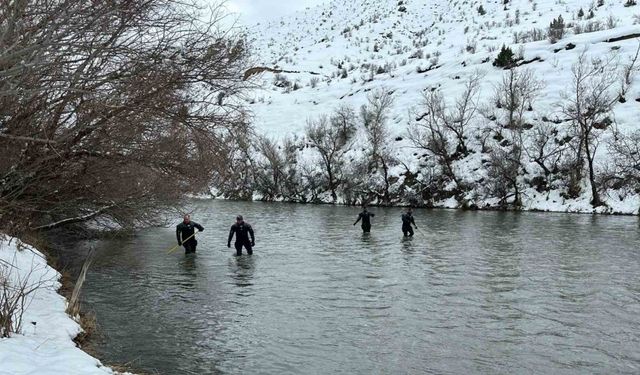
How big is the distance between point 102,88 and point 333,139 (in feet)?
169

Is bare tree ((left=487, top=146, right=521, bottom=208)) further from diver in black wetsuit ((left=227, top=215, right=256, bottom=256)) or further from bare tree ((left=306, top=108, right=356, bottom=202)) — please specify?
diver in black wetsuit ((left=227, top=215, right=256, bottom=256))

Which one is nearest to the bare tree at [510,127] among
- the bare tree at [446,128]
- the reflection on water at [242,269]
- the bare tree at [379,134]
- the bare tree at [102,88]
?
the bare tree at [446,128]

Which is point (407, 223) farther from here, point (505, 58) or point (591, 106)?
point (505, 58)

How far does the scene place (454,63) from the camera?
66188mm

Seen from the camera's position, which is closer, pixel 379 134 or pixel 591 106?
pixel 591 106

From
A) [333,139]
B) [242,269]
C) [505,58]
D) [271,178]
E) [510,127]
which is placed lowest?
[242,269]

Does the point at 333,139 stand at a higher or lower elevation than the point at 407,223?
higher

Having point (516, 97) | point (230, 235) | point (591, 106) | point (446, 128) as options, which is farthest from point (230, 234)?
point (516, 97)

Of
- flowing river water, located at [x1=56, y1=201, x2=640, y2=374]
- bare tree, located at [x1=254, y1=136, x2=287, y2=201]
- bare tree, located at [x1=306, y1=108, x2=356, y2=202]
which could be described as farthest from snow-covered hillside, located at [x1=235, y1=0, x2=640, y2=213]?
flowing river water, located at [x1=56, y1=201, x2=640, y2=374]

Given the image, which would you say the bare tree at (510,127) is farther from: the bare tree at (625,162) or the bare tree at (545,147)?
the bare tree at (625,162)

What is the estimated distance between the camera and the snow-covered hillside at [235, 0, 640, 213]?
47.8 meters

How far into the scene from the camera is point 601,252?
19.1m

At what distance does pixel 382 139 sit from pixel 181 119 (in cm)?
4874

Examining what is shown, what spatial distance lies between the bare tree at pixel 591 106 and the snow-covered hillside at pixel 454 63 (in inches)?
23.9
